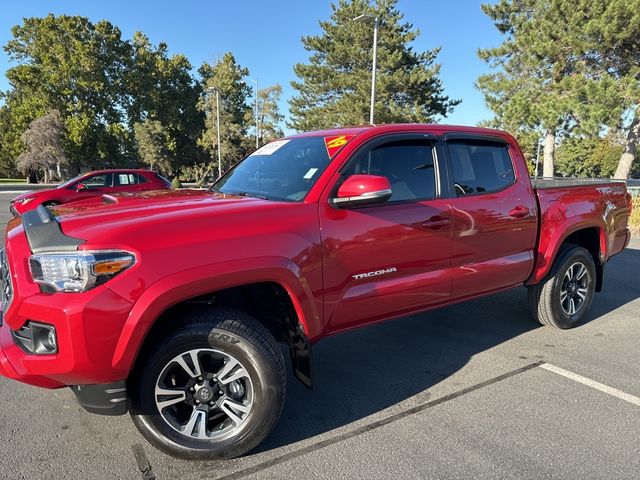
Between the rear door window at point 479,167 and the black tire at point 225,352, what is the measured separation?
2.00 meters

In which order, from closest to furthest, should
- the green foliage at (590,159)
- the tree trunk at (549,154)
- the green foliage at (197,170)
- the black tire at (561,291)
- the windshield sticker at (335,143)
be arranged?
1. the windshield sticker at (335,143)
2. the black tire at (561,291)
3. the tree trunk at (549,154)
4. the green foliage at (197,170)
5. the green foliage at (590,159)

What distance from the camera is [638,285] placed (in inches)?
263

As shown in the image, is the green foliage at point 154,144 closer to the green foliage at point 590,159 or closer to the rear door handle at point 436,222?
the green foliage at point 590,159

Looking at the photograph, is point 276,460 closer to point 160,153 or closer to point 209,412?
point 209,412

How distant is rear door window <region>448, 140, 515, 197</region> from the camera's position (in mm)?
3762

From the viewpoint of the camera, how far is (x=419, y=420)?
303 cm

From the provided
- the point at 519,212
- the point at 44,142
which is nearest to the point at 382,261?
the point at 519,212

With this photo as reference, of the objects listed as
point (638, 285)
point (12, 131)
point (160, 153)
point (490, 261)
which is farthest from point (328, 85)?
point (12, 131)

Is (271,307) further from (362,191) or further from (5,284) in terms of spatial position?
(5,284)

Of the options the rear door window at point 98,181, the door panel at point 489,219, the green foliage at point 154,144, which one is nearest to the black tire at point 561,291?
the door panel at point 489,219

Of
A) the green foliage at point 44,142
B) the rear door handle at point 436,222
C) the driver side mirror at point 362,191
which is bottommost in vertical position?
the rear door handle at point 436,222

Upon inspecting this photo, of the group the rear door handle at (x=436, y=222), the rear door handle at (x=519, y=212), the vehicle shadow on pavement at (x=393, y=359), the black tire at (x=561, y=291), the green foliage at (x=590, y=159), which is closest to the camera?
the vehicle shadow on pavement at (x=393, y=359)

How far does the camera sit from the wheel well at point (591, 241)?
4902mm

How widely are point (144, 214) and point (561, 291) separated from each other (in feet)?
13.0
